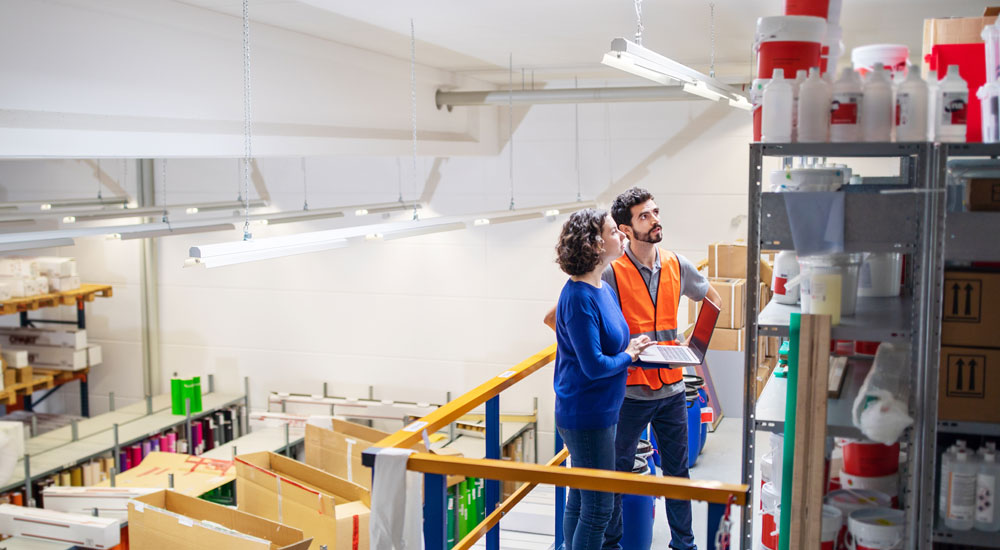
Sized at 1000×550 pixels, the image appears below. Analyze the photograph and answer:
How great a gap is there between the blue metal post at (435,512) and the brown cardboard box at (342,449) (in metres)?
4.02

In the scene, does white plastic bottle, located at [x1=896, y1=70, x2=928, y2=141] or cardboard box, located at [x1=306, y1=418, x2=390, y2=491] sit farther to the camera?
cardboard box, located at [x1=306, y1=418, x2=390, y2=491]

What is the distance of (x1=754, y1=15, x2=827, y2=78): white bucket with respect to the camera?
267cm

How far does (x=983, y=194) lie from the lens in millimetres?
2660

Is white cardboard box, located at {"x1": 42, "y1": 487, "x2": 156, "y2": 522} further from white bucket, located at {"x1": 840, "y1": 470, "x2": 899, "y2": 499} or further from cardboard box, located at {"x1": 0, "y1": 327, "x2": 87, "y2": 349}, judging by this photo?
white bucket, located at {"x1": 840, "y1": 470, "x2": 899, "y2": 499}

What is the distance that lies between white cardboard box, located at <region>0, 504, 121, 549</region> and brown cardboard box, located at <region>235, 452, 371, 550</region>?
0.86m

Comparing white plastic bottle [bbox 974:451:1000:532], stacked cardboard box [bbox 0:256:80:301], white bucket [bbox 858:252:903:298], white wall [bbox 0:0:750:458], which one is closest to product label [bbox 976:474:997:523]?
white plastic bottle [bbox 974:451:1000:532]

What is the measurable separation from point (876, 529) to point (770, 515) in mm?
873

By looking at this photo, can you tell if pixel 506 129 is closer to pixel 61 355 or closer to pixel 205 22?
pixel 205 22

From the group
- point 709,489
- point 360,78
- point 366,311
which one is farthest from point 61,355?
point 709,489

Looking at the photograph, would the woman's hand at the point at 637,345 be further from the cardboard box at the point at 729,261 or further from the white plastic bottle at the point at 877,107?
the cardboard box at the point at 729,261

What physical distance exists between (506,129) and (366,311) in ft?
8.36

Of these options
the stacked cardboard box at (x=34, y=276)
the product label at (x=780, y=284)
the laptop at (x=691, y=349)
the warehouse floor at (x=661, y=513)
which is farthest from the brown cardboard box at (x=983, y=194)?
the stacked cardboard box at (x=34, y=276)

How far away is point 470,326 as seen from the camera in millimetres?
9547

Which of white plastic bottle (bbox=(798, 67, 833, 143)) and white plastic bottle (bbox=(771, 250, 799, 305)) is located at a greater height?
white plastic bottle (bbox=(798, 67, 833, 143))
